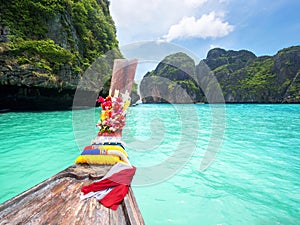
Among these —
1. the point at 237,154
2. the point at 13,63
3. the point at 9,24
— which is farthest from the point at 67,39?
the point at 237,154

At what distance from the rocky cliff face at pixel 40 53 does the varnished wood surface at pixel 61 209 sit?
16635 mm

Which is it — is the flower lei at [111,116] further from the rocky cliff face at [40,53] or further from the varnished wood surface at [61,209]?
the rocky cliff face at [40,53]

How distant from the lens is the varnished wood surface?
162cm

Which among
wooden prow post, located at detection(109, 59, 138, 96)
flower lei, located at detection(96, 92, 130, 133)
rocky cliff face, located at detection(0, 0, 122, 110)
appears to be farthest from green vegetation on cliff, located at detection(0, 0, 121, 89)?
flower lei, located at detection(96, 92, 130, 133)

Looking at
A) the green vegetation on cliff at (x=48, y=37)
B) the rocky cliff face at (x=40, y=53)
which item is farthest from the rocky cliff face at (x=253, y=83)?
the rocky cliff face at (x=40, y=53)

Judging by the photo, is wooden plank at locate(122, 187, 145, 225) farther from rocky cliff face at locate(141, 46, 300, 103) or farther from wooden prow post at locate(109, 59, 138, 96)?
rocky cliff face at locate(141, 46, 300, 103)

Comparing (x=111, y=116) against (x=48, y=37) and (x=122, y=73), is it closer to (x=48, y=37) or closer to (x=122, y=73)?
(x=122, y=73)

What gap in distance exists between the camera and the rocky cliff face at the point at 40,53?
14.8m

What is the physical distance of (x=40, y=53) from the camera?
639 inches

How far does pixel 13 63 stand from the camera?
1455 cm

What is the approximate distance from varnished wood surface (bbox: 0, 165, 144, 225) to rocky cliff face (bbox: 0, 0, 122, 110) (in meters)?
16.6

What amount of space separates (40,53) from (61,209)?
732 inches

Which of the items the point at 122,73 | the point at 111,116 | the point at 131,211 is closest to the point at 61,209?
the point at 131,211

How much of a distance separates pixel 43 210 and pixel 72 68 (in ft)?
65.3
